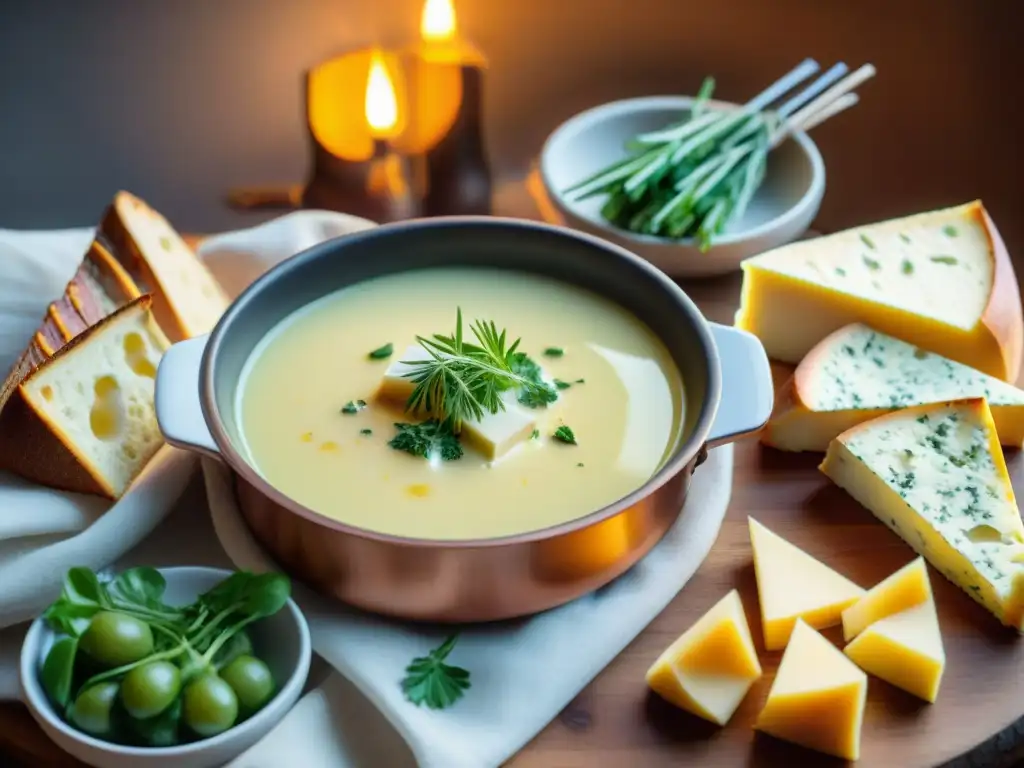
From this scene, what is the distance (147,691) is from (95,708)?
0.24ft

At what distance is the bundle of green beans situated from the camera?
2.28m

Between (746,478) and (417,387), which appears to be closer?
(417,387)

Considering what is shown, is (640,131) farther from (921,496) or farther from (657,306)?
(921,496)

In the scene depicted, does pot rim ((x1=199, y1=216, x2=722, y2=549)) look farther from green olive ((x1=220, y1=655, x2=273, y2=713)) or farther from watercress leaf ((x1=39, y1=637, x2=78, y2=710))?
watercress leaf ((x1=39, y1=637, x2=78, y2=710))

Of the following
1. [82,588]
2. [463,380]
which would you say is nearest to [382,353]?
[463,380]

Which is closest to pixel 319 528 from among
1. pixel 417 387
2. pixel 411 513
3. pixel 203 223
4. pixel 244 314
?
pixel 411 513

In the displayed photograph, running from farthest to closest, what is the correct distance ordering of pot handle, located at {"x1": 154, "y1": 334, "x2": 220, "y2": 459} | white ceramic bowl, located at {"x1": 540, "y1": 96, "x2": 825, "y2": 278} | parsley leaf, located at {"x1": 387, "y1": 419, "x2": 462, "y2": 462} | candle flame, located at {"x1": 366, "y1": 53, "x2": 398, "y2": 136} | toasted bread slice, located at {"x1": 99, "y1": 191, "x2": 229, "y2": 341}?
candle flame, located at {"x1": 366, "y1": 53, "x2": 398, "y2": 136}, white ceramic bowl, located at {"x1": 540, "y1": 96, "x2": 825, "y2": 278}, toasted bread slice, located at {"x1": 99, "y1": 191, "x2": 229, "y2": 341}, parsley leaf, located at {"x1": 387, "y1": 419, "x2": 462, "y2": 462}, pot handle, located at {"x1": 154, "y1": 334, "x2": 220, "y2": 459}

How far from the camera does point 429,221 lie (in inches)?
78.2

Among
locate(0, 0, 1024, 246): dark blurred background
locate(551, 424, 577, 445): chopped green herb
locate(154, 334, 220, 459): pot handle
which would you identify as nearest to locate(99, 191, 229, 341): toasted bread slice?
locate(154, 334, 220, 459): pot handle

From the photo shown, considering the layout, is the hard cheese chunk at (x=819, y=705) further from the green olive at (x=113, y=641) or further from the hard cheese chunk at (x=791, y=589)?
the green olive at (x=113, y=641)

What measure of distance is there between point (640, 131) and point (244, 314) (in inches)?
45.4

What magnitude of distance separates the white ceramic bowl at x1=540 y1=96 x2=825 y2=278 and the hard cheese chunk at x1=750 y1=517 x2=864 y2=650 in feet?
2.33

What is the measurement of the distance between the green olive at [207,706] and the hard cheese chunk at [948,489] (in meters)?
0.95

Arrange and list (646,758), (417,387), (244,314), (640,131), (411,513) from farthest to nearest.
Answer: (640,131) → (244,314) → (417,387) → (411,513) → (646,758)
